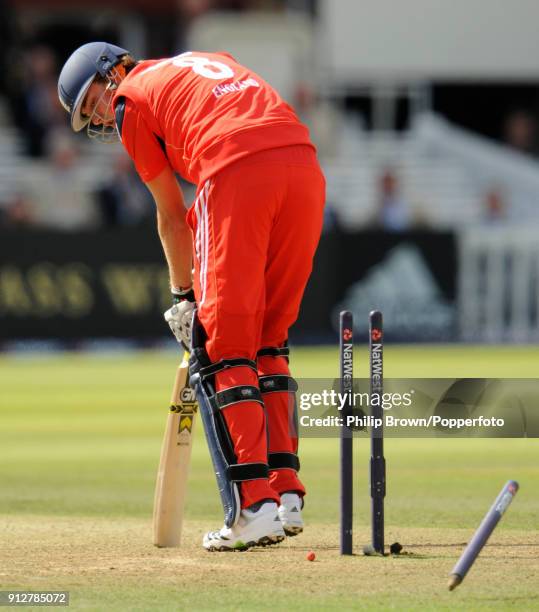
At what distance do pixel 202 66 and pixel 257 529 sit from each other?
1.74 metres

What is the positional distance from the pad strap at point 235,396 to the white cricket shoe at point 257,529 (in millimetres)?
367

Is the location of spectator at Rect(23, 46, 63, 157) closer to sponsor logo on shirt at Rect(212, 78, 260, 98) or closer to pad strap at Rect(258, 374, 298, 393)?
sponsor logo on shirt at Rect(212, 78, 260, 98)

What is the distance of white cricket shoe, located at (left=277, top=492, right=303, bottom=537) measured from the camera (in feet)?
18.4

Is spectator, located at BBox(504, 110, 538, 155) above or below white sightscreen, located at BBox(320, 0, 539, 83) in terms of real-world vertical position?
below

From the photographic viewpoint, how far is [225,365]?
536 cm

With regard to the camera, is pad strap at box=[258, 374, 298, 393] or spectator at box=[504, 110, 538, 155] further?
spectator at box=[504, 110, 538, 155]

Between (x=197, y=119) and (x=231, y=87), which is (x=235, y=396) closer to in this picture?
(x=197, y=119)

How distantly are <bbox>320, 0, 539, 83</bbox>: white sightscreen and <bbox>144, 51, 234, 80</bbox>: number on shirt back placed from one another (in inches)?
811

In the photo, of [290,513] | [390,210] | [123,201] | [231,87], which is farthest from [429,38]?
A: [290,513]

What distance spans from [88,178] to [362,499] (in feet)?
44.9

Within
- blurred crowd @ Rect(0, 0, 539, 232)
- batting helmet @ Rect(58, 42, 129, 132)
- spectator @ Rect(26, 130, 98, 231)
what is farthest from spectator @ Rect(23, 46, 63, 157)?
batting helmet @ Rect(58, 42, 129, 132)

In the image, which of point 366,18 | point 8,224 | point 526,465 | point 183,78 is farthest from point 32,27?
point 183,78

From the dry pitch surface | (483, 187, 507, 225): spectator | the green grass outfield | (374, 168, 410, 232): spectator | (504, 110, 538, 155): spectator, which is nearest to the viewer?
the dry pitch surface

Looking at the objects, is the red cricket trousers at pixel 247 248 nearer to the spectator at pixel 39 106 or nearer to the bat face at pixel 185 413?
the bat face at pixel 185 413
